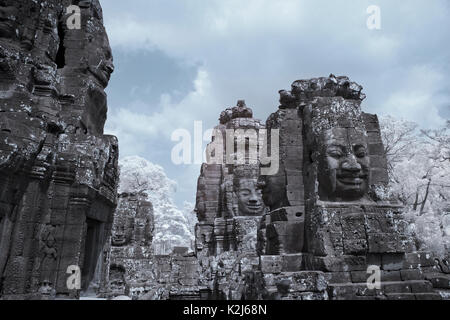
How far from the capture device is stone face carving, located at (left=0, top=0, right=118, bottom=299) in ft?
18.4

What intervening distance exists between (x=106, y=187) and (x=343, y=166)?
5.55 meters

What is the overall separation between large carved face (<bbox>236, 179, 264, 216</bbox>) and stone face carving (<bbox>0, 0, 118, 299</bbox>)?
26.0ft

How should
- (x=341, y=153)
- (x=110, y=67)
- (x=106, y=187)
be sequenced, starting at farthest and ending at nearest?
(x=110, y=67), (x=106, y=187), (x=341, y=153)

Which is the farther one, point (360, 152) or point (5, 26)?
point (5, 26)

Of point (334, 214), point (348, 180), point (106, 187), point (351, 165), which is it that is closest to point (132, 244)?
point (106, 187)

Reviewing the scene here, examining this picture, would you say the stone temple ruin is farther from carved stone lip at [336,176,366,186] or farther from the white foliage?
the white foliage

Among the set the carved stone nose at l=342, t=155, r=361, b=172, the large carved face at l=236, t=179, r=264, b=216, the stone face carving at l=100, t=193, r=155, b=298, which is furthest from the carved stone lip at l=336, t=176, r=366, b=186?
the large carved face at l=236, t=179, r=264, b=216

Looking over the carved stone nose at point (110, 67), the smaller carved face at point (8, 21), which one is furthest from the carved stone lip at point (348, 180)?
the smaller carved face at point (8, 21)

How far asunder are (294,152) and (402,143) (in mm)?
19418

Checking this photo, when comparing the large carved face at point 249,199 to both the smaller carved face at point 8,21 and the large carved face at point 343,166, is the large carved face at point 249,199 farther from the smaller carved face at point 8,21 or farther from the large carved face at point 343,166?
the smaller carved face at point 8,21

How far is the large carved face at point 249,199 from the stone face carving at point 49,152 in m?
7.91

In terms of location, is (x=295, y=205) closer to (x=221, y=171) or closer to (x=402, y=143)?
(x=221, y=171)

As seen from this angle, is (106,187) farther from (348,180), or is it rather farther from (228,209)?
(228,209)

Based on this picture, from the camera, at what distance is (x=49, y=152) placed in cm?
621
